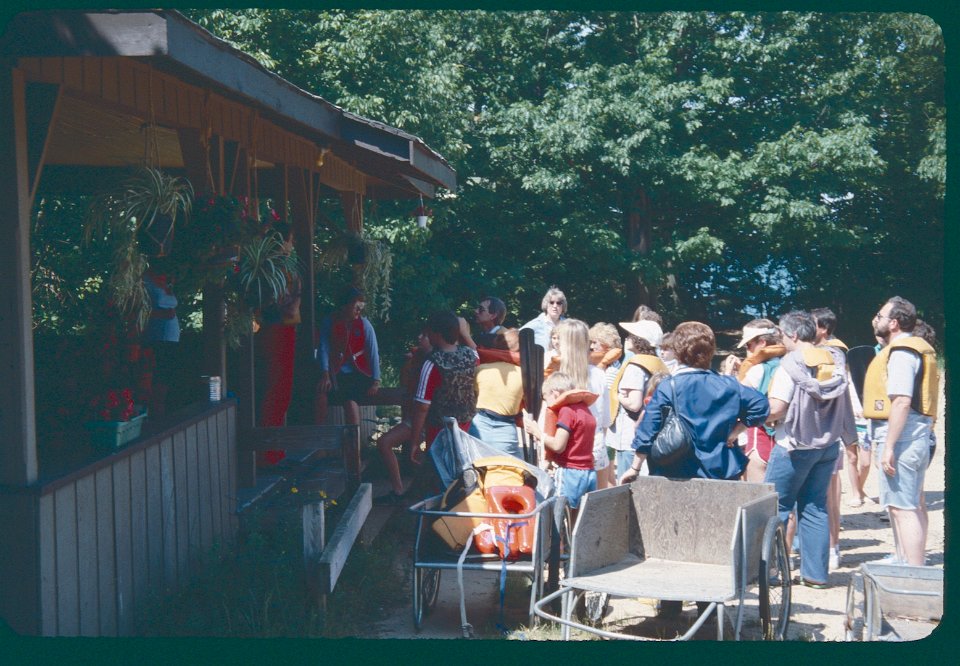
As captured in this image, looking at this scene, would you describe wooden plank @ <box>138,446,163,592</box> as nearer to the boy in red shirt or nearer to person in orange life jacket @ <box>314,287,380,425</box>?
the boy in red shirt

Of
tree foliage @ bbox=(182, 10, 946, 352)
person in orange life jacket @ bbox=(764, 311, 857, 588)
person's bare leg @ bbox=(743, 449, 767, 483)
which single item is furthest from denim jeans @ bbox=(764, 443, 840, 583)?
tree foliage @ bbox=(182, 10, 946, 352)

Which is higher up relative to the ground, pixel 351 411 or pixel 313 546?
pixel 351 411

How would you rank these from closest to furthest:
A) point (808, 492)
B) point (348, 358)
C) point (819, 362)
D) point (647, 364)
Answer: point (819, 362)
point (808, 492)
point (647, 364)
point (348, 358)

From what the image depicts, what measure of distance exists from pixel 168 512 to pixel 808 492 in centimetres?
370

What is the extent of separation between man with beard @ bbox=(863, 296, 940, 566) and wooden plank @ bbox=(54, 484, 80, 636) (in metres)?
4.27

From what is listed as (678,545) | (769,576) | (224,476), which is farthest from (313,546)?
(769,576)

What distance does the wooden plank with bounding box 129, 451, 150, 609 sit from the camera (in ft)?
14.9

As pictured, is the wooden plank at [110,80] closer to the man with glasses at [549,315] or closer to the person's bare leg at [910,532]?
the man with glasses at [549,315]

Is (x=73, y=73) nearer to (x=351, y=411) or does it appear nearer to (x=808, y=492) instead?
(x=351, y=411)

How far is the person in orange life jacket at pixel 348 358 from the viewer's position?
762 centimetres

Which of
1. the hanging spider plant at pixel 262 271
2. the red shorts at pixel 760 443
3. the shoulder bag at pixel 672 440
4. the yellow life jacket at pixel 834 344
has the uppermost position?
the hanging spider plant at pixel 262 271

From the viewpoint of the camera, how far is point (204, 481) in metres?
5.55

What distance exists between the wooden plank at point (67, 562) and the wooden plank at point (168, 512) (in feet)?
3.09

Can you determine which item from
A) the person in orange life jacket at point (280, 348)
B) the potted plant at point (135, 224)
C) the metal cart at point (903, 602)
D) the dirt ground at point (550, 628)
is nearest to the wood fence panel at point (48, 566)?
the potted plant at point (135, 224)
